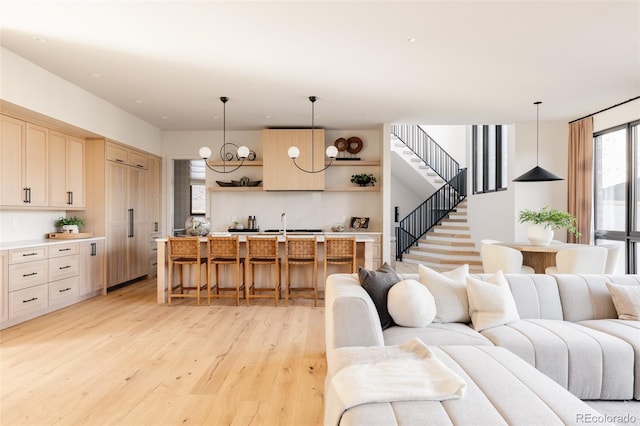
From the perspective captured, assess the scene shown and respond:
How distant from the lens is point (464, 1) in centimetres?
275

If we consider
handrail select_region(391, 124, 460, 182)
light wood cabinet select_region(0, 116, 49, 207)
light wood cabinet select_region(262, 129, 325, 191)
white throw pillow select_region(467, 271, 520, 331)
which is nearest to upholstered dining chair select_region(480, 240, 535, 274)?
white throw pillow select_region(467, 271, 520, 331)

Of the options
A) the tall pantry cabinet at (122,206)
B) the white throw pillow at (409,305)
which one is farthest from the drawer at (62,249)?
the white throw pillow at (409,305)

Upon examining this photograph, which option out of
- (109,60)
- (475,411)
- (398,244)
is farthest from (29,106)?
(398,244)

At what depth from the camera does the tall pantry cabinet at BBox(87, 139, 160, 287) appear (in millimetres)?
5406

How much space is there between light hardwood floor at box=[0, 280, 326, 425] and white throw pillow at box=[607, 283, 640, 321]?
2210 millimetres

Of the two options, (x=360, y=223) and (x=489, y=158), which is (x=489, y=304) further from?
(x=489, y=158)

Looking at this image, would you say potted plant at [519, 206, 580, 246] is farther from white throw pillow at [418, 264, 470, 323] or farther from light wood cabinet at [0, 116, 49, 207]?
light wood cabinet at [0, 116, 49, 207]

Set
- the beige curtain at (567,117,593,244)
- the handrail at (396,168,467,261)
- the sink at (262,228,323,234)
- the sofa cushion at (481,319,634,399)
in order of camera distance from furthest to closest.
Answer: the handrail at (396,168,467,261)
the sink at (262,228,323,234)
the beige curtain at (567,117,593,244)
the sofa cushion at (481,319,634,399)

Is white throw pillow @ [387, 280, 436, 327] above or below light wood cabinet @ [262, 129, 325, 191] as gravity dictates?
below

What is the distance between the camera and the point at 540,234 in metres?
4.34

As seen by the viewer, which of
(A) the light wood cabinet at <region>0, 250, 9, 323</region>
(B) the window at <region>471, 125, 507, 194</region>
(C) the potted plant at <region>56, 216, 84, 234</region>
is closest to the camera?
(A) the light wood cabinet at <region>0, 250, 9, 323</region>

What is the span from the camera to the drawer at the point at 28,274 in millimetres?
3846

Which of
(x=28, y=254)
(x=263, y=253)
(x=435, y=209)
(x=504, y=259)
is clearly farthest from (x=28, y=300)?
(x=435, y=209)

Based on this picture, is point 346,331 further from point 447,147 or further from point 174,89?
point 447,147
